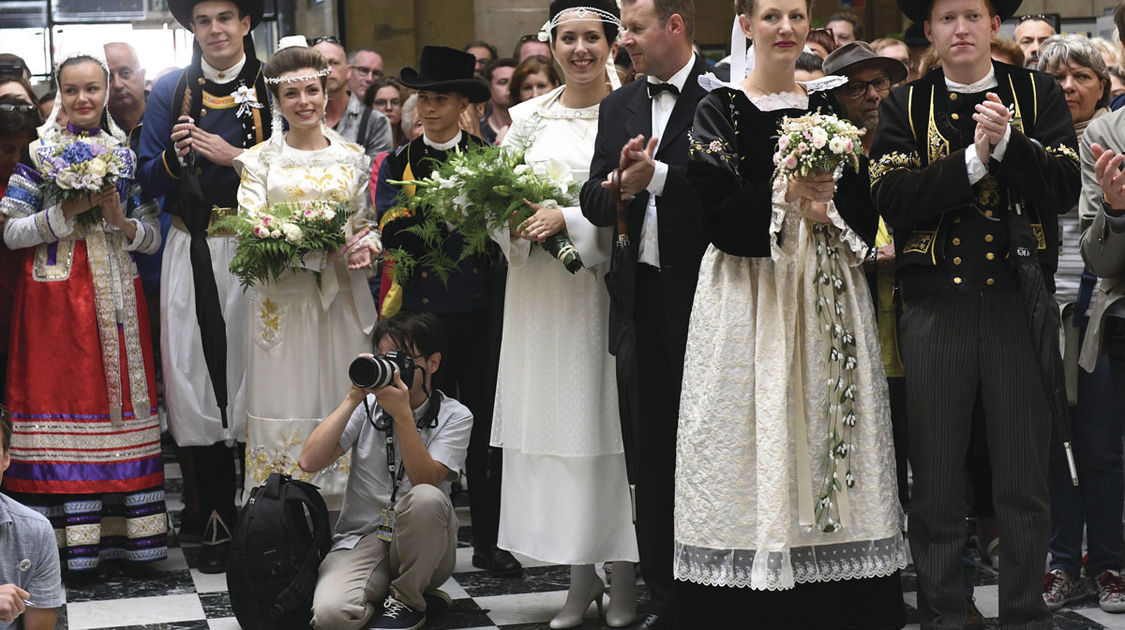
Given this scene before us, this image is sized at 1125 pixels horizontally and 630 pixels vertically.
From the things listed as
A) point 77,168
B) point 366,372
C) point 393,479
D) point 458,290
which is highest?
point 77,168

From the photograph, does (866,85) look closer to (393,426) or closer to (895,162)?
(895,162)

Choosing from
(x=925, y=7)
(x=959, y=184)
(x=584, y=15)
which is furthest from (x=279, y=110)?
(x=959, y=184)

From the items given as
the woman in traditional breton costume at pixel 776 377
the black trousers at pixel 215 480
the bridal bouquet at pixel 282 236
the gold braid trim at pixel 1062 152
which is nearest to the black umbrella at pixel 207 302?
the bridal bouquet at pixel 282 236

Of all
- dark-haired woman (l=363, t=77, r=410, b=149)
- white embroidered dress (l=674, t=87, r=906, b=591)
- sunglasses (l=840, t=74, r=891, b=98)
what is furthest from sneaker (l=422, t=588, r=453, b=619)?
dark-haired woman (l=363, t=77, r=410, b=149)

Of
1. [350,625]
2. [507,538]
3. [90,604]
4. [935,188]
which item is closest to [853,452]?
[935,188]

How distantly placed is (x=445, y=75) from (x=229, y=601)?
2095mm

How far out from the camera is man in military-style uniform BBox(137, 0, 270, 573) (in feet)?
17.9

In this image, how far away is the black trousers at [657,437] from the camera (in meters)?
4.22

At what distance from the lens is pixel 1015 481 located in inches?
151

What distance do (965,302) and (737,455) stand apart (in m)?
0.77

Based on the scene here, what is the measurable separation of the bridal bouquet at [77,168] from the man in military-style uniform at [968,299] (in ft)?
9.40

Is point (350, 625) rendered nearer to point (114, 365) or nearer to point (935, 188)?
point (114, 365)

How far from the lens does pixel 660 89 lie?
14.1 feet

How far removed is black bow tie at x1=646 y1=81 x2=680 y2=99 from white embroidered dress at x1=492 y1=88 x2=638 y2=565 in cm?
32
